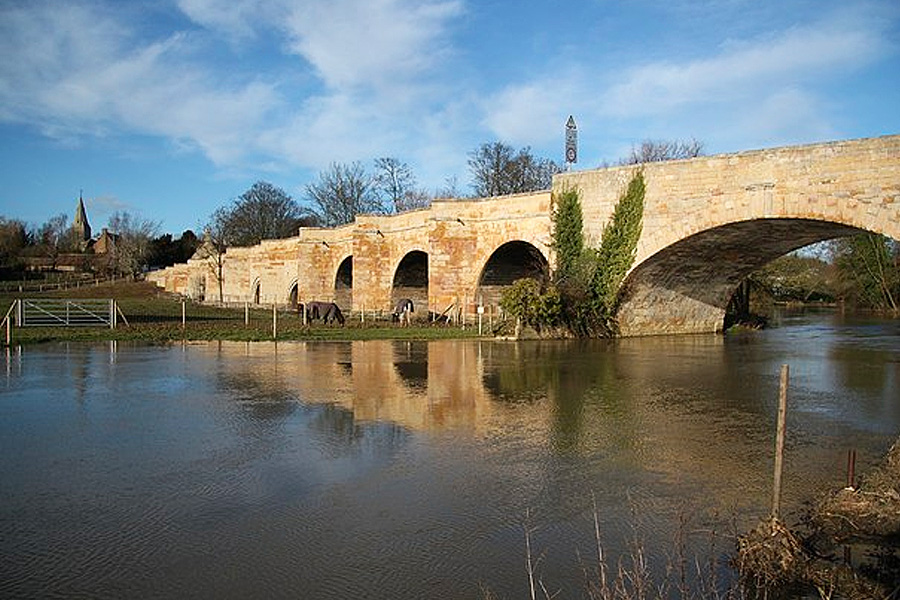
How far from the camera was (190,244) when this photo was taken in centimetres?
9181

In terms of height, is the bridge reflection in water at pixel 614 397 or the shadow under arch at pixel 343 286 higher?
the shadow under arch at pixel 343 286

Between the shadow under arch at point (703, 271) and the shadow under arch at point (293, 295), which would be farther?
the shadow under arch at point (293, 295)

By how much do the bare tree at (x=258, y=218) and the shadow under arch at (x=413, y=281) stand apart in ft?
123

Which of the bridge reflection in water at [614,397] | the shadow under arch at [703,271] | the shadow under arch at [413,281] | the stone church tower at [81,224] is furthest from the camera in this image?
the stone church tower at [81,224]

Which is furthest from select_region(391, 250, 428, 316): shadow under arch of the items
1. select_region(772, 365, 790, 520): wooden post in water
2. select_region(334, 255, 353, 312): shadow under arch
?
select_region(772, 365, 790, 520): wooden post in water

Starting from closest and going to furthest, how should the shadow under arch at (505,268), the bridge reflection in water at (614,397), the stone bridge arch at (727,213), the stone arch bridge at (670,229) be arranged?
the bridge reflection in water at (614,397) < the stone bridge arch at (727,213) < the stone arch bridge at (670,229) < the shadow under arch at (505,268)

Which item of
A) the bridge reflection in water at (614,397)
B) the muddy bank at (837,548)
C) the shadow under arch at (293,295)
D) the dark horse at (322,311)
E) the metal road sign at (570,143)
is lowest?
the muddy bank at (837,548)

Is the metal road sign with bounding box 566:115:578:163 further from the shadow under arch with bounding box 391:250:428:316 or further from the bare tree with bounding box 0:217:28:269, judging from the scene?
the bare tree with bounding box 0:217:28:269

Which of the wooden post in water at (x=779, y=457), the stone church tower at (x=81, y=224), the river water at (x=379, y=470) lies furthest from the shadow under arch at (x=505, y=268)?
the stone church tower at (x=81, y=224)

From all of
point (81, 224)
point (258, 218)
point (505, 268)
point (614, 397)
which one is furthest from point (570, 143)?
point (81, 224)

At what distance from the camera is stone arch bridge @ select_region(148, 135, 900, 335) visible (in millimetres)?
17203

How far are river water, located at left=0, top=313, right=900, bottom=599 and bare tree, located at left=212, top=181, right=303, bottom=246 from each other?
193ft

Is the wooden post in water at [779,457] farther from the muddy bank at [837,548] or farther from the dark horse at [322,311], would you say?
the dark horse at [322,311]

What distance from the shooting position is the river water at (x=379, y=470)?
486 cm
